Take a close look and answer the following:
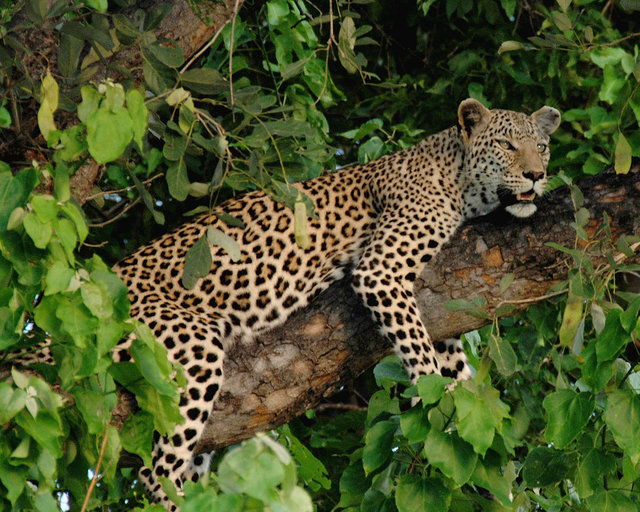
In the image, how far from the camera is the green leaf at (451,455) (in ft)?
12.9

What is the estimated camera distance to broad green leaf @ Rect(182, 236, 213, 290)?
3895 millimetres

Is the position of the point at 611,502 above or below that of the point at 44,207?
below

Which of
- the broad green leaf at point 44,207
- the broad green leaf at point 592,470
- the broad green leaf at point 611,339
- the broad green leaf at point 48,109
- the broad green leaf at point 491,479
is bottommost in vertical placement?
the broad green leaf at point 592,470

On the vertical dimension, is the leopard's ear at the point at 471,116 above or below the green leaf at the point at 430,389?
below

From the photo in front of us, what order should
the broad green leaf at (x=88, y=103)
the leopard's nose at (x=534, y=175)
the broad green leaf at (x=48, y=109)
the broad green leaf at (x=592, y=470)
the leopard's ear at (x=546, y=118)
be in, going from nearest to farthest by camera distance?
1. the broad green leaf at (x=88, y=103)
2. the broad green leaf at (x=48, y=109)
3. the broad green leaf at (x=592, y=470)
4. the leopard's nose at (x=534, y=175)
5. the leopard's ear at (x=546, y=118)

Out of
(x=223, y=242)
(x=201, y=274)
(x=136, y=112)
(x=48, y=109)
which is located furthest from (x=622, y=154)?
(x=48, y=109)

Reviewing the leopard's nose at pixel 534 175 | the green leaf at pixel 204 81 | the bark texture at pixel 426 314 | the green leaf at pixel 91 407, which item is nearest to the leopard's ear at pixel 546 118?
the leopard's nose at pixel 534 175

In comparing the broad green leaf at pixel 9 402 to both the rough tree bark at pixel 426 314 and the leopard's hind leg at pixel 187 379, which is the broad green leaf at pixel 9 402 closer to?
the leopard's hind leg at pixel 187 379

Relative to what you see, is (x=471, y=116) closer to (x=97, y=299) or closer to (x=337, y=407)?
(x=337, y=407)

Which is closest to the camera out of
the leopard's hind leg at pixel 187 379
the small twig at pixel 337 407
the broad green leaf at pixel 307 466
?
the leopard's hind leg at pixel 187 379

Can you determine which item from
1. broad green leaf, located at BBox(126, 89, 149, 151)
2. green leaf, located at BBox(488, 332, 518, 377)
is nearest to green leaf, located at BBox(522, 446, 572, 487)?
green leaf, located at BBox(488, 332, 518, 377)

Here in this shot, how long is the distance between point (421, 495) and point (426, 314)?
1370 millimetres

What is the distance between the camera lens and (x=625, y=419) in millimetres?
3920

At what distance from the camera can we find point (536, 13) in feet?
26.6
